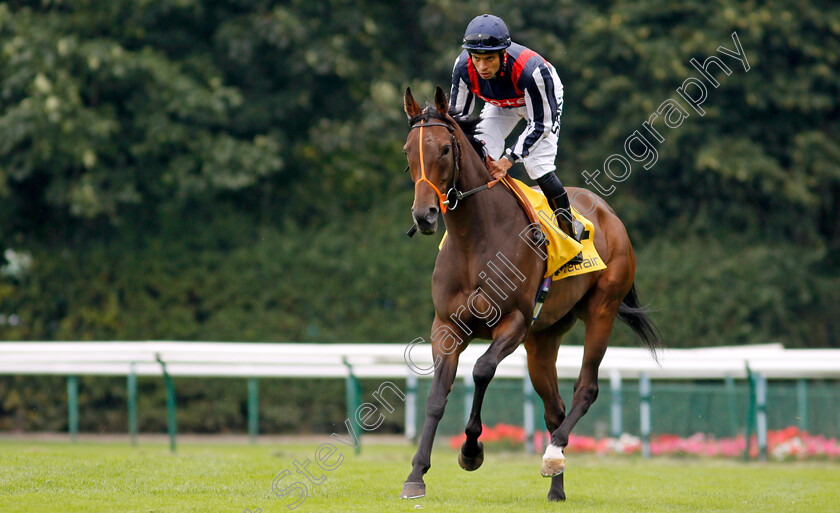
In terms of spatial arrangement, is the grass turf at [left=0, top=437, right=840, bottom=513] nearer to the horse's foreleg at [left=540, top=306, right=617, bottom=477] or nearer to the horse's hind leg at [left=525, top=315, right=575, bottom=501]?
the horse's foreleg at [left=540, top=306, right=617, bottom=477]

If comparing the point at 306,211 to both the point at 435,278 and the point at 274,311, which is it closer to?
the point at 274,311

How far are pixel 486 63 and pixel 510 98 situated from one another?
0.39 m

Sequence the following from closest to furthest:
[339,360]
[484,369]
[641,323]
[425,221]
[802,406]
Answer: [425,221] < [484,369] < [641,323] < [339,360] < [802,406]

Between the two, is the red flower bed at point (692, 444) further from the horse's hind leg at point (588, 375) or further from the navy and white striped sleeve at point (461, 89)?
the navy and white striped sleeve at point (461, 89)

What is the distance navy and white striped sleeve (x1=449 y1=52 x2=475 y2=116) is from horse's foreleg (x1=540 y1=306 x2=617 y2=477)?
188 cm

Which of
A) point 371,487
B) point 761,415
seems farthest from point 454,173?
point 761,415

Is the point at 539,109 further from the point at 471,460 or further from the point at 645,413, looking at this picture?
the point at 645,413

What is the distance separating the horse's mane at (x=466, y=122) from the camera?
607 centimetres

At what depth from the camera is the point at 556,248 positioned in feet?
22.2

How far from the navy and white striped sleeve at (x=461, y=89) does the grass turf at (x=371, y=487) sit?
253 cm

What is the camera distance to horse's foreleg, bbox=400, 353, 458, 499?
5.81m

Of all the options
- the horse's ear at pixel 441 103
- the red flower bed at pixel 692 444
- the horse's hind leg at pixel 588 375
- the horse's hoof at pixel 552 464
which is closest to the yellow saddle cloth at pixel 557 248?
the horse's hind leg at pixel 588 375

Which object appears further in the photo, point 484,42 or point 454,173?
point 484,42

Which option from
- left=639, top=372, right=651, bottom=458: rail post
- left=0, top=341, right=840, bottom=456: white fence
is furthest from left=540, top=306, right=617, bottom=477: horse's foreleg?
left=639, top=372, right=651, bottom=458: rail post
